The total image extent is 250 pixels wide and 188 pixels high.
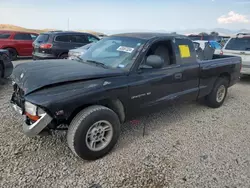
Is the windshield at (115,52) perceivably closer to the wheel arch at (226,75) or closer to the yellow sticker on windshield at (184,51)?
the yellow sticker on windshield at (184,51)

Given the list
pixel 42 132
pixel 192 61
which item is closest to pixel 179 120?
pixel 192 61

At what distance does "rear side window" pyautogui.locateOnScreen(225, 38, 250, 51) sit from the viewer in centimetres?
755

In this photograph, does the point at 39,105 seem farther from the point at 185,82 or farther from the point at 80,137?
the point at 185,82

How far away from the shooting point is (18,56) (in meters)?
12.2

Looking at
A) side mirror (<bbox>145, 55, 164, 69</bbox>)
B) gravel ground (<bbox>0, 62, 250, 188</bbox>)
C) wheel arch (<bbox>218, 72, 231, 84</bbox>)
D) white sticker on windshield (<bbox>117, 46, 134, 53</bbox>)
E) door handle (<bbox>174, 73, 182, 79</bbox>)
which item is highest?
white sticker on windshield (<bbox>117, 46, 134, 53</bbox>)

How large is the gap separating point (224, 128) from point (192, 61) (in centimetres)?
138

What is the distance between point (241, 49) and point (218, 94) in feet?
12.0

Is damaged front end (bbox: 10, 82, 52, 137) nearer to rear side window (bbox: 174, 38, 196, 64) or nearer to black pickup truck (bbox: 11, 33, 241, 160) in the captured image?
black pickup truck (bbox: 11, 33, 241, 160)

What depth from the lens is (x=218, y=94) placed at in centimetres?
497

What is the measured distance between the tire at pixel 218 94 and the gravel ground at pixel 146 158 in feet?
2.45

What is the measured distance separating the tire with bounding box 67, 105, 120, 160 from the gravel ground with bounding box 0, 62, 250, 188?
0.51 feet

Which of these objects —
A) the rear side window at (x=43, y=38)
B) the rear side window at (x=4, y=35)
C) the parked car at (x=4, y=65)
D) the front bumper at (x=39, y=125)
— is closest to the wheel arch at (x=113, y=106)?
the front bumper at (x=39, y=125)

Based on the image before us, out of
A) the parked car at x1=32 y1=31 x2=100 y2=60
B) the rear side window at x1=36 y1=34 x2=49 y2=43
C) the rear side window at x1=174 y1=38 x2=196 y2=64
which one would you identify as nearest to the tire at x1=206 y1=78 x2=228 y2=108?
the rear side window at x1=174 y1=38 x2=196 y2=64

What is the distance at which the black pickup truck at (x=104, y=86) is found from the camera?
252 centimetres
